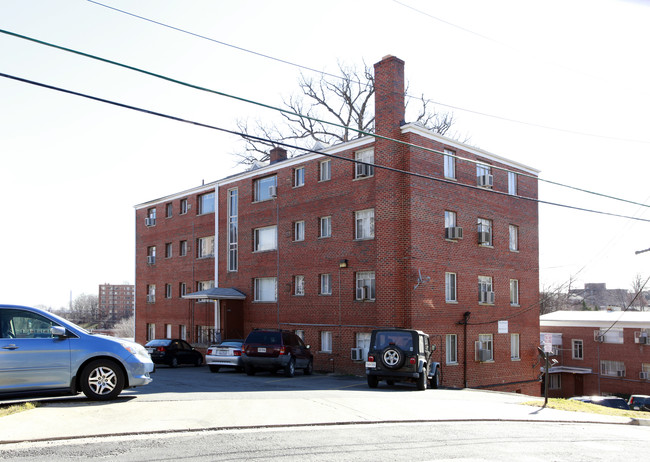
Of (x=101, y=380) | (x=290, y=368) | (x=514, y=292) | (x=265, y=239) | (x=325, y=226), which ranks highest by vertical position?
(x=325, y=226)

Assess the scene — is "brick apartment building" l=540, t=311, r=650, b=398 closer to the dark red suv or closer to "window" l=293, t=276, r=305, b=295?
"window" l=293, t=276, r=305, b=295

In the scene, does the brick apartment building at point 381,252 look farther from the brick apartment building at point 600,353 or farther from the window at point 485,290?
the brick apartment building at point 600,353

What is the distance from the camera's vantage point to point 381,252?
24.1 metres

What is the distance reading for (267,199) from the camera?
30.7 meters

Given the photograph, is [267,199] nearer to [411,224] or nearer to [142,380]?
[411,224]

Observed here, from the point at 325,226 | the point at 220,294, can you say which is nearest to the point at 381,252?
the point at 325,226

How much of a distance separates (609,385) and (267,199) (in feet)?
105

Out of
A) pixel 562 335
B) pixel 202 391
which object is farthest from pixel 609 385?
pixel 202 391

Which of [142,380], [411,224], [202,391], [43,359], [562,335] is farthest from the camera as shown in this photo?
[562,335]

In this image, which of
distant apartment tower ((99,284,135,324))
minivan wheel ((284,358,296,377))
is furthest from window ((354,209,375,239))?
distant apartment tower ((99,284,135,324))

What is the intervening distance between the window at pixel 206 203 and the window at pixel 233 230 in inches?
83.6

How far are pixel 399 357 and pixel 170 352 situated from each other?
1364 centimetres

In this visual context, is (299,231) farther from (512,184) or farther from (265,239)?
(512,184)

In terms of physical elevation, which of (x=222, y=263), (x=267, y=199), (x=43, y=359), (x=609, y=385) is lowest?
(x=609, y=385)
